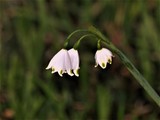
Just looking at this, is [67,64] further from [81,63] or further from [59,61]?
[81,63]

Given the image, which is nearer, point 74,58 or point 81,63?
point 74,58

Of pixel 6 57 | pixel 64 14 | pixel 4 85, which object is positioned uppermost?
pixel 64 14

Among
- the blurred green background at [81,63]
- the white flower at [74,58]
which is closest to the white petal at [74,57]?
the white flower at [74,58]

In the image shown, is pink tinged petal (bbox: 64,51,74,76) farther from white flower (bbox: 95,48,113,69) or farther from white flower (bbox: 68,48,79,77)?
white flower (bbox: 95,48,113,69)

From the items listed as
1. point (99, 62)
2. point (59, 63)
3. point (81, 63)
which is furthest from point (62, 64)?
point (81, 63)

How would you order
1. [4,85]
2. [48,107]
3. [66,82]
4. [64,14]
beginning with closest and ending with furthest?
[48,107] < [4,85] < [66,82] < [64,14]

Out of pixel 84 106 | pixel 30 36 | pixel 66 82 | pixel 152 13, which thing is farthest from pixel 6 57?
pixel 152 13

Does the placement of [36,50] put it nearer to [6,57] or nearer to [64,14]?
[6,57]

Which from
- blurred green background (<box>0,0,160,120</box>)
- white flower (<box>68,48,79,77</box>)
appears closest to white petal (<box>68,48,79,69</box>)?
white flower (<box>68,48,79,77</box>)
